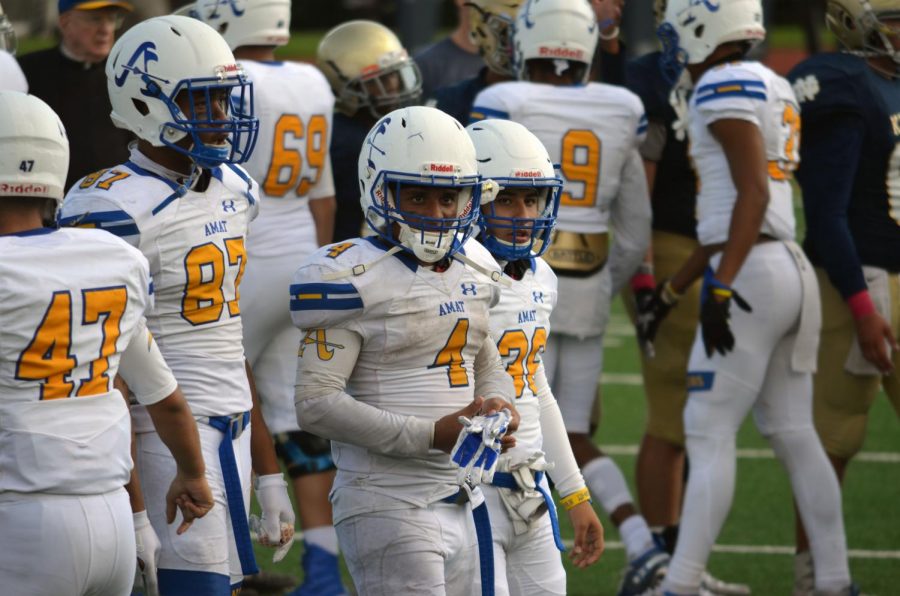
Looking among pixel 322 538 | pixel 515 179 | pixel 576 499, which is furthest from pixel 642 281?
pixel 576 499

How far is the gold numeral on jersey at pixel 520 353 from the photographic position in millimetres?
4277

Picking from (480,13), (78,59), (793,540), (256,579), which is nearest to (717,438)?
(793,540)

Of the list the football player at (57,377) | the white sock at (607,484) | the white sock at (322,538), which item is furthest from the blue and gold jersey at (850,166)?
the football player at (57,377)

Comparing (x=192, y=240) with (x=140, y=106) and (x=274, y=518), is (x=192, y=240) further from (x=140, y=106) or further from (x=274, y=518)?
(x=274, y=518)

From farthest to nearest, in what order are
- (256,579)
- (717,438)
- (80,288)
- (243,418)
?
(256,579)
(717,438)
(243,418)
(80,288)

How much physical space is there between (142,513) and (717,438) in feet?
8.27

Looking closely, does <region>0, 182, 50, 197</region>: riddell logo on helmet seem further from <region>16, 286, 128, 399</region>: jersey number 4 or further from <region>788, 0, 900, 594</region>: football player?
<region>788, 0, 900, 594</region>: football player

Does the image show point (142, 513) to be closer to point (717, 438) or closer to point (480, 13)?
point (717, 438)

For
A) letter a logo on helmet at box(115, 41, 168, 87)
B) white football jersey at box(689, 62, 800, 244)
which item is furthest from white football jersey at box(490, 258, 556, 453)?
white football jersey at box(689, 62, 800, 244)

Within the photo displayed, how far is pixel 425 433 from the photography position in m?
3.73

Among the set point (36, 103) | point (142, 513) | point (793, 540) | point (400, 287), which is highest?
point (36, 103)

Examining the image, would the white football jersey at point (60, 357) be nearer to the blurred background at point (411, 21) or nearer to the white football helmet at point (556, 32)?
the white football helmet at point (556, 32)

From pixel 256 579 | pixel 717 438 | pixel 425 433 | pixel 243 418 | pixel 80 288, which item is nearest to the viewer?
pixel 80 288

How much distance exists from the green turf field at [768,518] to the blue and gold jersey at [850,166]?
4.09 ft
